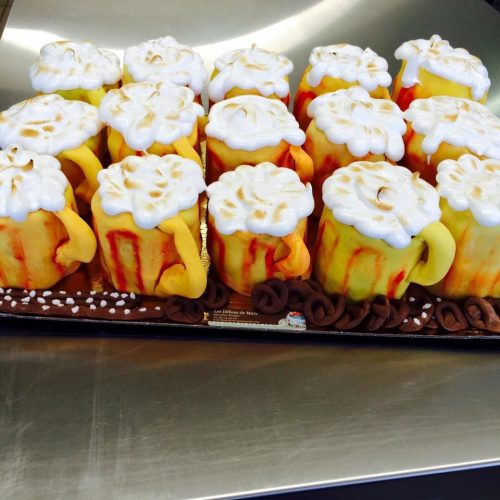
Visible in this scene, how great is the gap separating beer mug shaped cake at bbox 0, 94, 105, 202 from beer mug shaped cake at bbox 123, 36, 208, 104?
0.19 metres

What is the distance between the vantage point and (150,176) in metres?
1.04

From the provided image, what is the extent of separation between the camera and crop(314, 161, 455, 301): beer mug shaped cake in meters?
0.98

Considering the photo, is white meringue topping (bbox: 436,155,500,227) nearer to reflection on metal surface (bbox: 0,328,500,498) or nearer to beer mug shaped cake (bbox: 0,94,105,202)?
reflection on metal surface (bbox: 0,328,500,498)

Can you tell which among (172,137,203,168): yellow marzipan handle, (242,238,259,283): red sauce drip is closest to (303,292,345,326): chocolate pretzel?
(242,238,259,283): red sauce drip

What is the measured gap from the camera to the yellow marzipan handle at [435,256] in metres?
0.98

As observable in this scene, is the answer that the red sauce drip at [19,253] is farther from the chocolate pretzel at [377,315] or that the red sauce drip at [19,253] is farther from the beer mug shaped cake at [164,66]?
the chocolate pretzel at [377,315]

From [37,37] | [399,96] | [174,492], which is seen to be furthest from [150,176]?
[37,37]

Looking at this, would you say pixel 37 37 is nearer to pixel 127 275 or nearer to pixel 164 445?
pixel 127 275

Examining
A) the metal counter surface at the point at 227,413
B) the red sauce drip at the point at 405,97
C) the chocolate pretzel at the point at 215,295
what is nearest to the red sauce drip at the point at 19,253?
the metal counter surface at the point at 227,413

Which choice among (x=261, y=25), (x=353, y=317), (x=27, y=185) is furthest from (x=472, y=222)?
(x=261, y=25)

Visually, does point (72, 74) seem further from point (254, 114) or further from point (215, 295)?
point (215, 295)

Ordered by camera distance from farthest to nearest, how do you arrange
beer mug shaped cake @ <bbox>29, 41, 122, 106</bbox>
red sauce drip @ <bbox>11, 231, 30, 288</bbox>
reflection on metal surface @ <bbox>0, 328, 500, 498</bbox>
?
1. beer mug shaped cake @ <bbox>29, 41, 122, 106</bbox>
2. red sauce drip @ <bbox>11, 231, 30, 288</bbox>
3. reflection on metal surface @ <bbox>0, 328, 500, 498</bbox>

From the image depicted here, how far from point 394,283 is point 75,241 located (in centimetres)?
63

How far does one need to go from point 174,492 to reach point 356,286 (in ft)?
1.68
